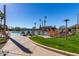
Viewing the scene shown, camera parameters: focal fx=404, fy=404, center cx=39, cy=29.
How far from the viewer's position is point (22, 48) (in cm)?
597

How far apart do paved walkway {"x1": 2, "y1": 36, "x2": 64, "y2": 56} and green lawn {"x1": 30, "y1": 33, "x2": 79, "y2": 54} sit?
111 millimetres

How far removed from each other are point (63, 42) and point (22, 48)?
0.61m

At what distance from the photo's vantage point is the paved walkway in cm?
589

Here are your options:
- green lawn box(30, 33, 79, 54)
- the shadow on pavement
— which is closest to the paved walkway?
the shadow on pavement

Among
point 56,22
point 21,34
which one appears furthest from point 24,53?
point 56,22

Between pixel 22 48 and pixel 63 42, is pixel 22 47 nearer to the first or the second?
pixel 22 48

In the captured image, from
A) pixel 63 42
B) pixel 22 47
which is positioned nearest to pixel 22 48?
pixel 22 47

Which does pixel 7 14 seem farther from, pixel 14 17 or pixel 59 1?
pixel 59 1

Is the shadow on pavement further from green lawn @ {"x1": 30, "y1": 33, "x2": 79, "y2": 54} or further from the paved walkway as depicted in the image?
green lawn @ {"x1": 30, "y1": 33, "x2": 79, "y2": 54}

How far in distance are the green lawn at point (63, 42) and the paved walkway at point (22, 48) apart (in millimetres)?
111

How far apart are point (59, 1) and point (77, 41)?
64cm

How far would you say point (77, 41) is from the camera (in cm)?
591

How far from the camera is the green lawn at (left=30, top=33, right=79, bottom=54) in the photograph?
19.3 ft

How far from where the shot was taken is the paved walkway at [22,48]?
232 inches
